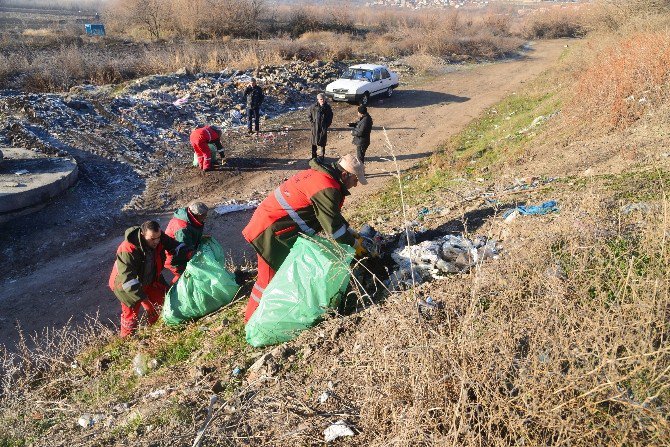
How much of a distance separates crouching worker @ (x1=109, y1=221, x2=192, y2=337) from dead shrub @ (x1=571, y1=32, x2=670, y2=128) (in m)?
8.39

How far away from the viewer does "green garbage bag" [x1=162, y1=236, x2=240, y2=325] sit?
16.0 ft

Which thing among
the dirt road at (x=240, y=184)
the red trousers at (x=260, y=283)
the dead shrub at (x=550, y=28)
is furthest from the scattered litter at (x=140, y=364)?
the dead shrub at (x=550, y=28)

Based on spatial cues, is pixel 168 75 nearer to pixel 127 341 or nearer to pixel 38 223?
pixel 38 223

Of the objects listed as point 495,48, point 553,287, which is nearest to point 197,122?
point 553,287

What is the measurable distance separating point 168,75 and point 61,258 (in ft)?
35.0

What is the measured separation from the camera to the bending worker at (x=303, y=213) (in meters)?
4.10

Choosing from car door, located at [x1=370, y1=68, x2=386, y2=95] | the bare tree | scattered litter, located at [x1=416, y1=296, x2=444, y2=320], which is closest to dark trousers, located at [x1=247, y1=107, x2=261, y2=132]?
car door, located at [x1=370, y1=68, x2=386, y2=95]

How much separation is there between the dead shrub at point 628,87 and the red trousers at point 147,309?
28.0ft

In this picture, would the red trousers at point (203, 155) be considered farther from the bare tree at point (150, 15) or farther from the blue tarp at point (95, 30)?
the blue tarp at point (95, 30)

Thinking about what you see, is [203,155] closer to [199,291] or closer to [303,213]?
[199,291]

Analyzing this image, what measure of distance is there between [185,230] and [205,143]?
5.57 meters

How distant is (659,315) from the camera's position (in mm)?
2582

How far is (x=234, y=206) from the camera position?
903 cm

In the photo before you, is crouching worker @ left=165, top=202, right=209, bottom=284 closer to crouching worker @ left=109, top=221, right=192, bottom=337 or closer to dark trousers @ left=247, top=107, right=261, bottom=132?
crouching worker @ left=109, top=221, right=192, bottom=337
